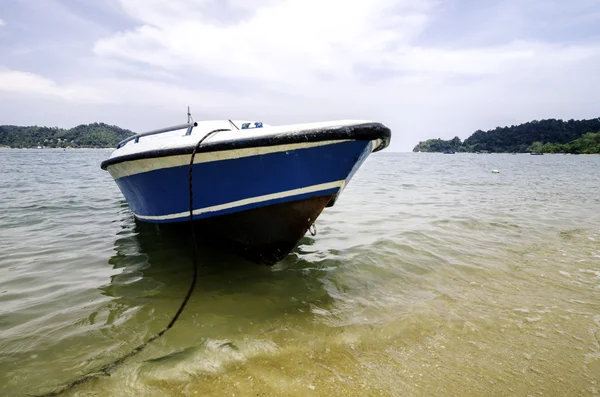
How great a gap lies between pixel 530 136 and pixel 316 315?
15743 cm

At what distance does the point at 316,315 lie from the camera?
9.11 feet

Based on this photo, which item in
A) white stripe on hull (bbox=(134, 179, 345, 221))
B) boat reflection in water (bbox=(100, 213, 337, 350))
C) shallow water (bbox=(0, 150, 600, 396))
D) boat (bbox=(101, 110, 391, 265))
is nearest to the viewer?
shallow water (bbox=(0, 150, 600, 396))

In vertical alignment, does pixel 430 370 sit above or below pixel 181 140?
below

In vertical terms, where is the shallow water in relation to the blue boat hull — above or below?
below

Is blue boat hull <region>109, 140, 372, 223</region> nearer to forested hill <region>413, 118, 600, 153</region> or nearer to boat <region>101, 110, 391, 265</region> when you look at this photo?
boat <region>101, 110, 391, 265</region>

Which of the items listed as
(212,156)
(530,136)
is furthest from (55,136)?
(530,136)

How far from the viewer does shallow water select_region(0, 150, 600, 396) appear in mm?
1935

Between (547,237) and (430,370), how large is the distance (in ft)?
15.3

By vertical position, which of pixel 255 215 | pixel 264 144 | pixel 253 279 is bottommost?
pixel 253 279

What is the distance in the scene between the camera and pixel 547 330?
2.45 meters

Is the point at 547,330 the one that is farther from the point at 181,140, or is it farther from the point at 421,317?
the point at 181,140

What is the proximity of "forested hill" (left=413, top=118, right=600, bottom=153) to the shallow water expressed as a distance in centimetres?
12343

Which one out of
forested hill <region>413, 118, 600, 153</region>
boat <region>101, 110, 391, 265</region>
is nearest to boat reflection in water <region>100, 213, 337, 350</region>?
boat <region>101, 110, 391, 265</region>

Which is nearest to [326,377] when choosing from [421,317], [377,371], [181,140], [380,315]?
[377,371]
